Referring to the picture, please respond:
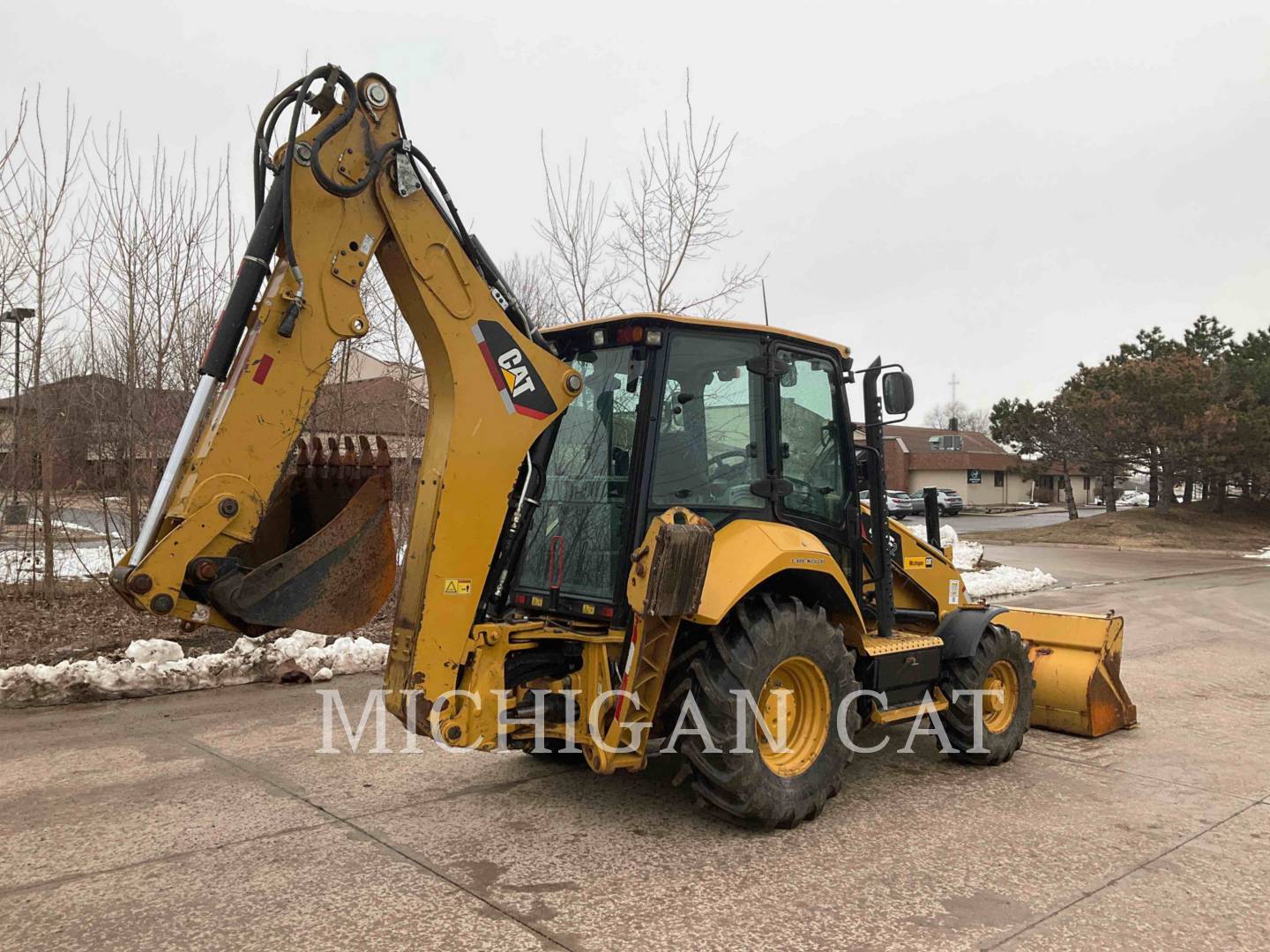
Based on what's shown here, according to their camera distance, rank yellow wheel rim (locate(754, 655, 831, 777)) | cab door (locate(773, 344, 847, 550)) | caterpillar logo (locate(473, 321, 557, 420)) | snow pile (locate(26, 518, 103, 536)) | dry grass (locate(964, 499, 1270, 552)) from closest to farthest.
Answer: caterpillar logo (locate(473, 321, 557, 420)), yellow wheel rim (locate(754, 655, 831, 777)), cab door (locate(773, 344, 847, 550)), snow pile (locate(26, 518, 103, 536)), dry grass (locate(964, 499, 1270, 552))

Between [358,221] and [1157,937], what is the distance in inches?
160

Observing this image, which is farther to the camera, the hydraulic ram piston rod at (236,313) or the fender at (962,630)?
the fender at (962,630)

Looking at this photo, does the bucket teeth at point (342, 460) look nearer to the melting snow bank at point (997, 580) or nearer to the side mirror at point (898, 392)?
the side mirror at point (898, 392)

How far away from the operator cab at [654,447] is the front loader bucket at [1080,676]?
2538 mm

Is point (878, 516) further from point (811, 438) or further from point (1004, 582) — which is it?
point (1004, 582)

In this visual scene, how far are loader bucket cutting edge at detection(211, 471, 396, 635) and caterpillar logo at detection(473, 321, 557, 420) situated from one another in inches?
26.4

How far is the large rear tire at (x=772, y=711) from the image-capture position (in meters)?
4.27

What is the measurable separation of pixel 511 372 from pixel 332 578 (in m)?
1.16

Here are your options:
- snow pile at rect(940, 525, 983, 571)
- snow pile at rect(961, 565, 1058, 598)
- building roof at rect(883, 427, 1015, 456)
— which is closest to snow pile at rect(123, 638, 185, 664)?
snow pile at rect(961, 565, 1058, 598)

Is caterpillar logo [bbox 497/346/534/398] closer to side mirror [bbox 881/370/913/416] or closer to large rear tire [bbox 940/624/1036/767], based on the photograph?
side mirror [bbox 881/370/913/416]

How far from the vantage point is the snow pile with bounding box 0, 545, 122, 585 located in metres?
9.77

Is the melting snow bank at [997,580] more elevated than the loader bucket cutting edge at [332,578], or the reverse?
the loader bucket cutting edge at [332,578]

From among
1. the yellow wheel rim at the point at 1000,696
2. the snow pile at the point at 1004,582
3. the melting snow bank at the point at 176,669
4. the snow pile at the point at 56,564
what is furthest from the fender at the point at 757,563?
the snow pile at the point at 1004,582

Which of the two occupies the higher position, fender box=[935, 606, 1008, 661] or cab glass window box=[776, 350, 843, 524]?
cab glass window box=[776, 350, 843, 524]
